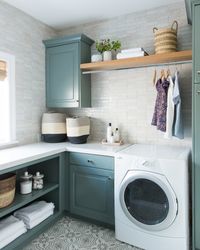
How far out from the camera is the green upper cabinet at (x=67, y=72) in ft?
8.75

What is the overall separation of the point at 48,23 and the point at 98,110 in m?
1.37

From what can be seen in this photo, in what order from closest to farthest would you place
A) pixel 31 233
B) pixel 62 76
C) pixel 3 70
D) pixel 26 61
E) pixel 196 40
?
1. pixel 196 40
2. pixel 31 233
3. pixel 3 70
4. pixel 26 61
5. pixel 62 76

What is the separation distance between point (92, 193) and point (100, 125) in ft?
3.07

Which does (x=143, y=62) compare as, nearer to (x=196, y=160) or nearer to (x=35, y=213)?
(x=196, y=160)

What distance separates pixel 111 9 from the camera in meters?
2.50

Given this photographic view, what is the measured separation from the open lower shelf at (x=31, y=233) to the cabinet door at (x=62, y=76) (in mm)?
1339

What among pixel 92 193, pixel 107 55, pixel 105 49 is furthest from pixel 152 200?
pixel 105 49

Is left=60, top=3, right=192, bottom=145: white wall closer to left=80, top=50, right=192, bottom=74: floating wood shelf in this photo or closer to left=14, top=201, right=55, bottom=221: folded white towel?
left=80, top=50, right=192, bottom=74: floating wood shelf

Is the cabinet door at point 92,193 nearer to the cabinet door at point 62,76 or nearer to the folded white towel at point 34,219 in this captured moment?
the folded white towel at point 34,219

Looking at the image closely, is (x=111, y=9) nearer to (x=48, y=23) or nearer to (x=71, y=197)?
(x=48, y=23)

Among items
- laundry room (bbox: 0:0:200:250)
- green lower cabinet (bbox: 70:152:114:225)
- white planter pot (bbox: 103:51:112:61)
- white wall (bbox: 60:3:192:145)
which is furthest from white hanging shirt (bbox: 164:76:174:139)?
white planter pot (bbox: 103:51:112:61)

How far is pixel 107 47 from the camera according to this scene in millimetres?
2582

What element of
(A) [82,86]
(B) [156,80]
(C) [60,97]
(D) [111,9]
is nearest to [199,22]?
(B) [156,80]

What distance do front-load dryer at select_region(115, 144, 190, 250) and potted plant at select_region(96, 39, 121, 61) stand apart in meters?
1.21
